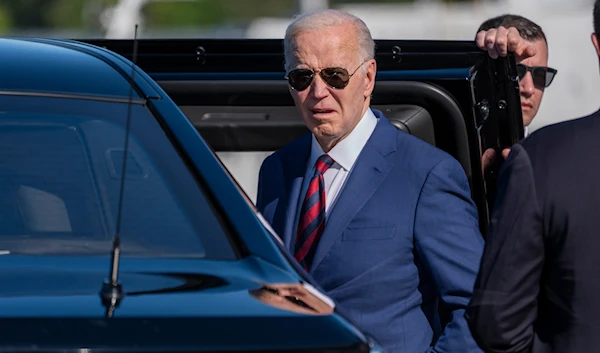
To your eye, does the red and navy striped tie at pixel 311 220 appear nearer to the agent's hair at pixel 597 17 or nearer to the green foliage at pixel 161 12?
the agent's hair at pixel 597 17

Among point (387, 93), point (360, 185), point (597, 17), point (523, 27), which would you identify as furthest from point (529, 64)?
point (597, 17)

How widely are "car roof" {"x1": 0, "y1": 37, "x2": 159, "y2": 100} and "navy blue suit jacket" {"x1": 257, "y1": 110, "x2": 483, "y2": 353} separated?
84 cm

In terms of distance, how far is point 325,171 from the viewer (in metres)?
4.15

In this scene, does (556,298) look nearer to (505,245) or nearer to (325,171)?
(505,245)

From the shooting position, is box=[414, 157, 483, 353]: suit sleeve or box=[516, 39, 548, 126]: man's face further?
box=[516, 39, 548, 126]: man's face

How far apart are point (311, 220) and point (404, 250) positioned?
0.32m

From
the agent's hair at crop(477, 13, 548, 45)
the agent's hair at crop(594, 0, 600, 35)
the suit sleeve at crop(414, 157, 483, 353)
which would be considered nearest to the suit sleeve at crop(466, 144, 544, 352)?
the agent's hair at crop(594, 0, 600, 35)

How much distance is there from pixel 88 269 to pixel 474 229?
4.76 ft

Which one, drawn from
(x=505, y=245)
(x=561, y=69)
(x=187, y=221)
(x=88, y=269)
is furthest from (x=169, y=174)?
(x=561, y=69)

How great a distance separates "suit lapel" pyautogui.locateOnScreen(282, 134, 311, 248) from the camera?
4082mm

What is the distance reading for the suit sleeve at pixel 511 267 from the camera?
3008mm

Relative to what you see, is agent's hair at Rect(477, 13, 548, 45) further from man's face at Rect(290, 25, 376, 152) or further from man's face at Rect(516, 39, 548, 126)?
man's face at Rect(290, 25, 376, 152)

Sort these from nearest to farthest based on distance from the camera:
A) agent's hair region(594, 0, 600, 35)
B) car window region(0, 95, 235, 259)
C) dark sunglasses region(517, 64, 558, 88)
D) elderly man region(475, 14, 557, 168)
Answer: car window region(0, 95, 235, 259) → agent's hair region(594, 0, 600, 35) → elderly man region(475, 14, 557, 168) → dark sunglasses region(517, 64, 558, 88)

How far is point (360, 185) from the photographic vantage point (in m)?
3.96
